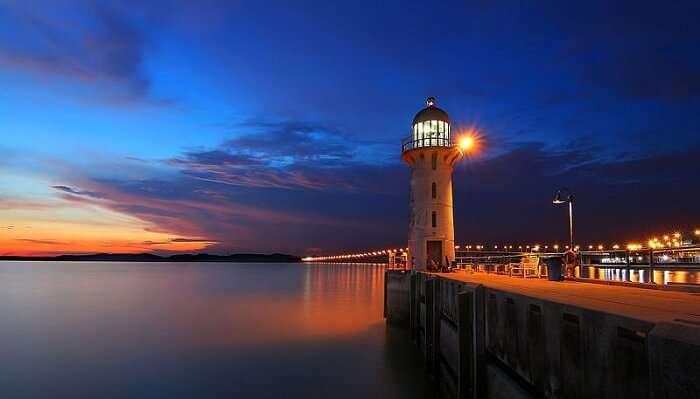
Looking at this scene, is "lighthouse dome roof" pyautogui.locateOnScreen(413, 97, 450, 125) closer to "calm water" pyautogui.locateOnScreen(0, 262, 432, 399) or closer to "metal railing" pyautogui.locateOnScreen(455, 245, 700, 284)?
"metal railing" pyautogui.locateOnScreen(455, 245, 700, 284)

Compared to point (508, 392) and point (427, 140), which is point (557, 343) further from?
point (427, 140)

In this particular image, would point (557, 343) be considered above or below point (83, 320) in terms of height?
above

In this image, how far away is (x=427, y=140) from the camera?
33938 mm

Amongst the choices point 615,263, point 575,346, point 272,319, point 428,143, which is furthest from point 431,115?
point 575,346

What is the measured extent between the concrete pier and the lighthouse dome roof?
20790 millimetres

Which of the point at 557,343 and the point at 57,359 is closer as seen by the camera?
the point at 557,343

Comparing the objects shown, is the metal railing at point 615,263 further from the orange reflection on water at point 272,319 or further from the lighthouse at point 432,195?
the orange reflection on water at point 272,319

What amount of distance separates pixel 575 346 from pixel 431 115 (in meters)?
29.2

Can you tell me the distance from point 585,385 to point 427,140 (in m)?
28.4

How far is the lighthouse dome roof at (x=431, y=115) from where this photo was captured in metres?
34.6

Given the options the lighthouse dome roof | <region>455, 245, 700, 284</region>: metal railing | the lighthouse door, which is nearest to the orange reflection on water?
the lighthouse door

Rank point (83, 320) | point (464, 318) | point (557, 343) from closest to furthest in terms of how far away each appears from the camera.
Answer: point (557, 343) → point (464, 318) → point (83, 320)

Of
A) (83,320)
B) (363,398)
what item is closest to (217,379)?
(363,398)

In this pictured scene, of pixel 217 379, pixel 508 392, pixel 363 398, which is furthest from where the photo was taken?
pixel 217 379
